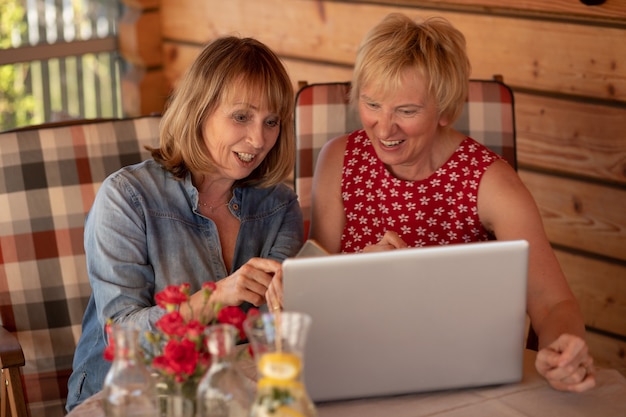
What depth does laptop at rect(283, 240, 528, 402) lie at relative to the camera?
1.39m

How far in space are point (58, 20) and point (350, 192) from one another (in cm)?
259

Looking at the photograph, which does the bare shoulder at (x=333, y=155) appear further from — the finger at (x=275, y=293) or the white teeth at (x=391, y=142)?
the finger at (x=275, y=293)

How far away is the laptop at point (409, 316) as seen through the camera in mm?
1393

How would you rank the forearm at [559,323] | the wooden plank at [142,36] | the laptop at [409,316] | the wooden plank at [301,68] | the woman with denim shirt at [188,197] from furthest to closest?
the wooden plank at [142,36], the wooden plank at [301,68], the woman with denim shirt at [188,197], the forearm at [559,323], the laptop at [409,316]

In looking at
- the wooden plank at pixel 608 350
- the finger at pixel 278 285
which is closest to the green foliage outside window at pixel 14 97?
the wooden plank at pixel 608 350

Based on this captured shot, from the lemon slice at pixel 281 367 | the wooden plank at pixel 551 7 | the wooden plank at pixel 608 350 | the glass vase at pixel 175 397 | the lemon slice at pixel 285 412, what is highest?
the wooden plank at pixel 551 7

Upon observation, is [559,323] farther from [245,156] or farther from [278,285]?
[245,156]

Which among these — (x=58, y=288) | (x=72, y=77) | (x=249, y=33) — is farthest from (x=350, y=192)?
(x=72, y=77)

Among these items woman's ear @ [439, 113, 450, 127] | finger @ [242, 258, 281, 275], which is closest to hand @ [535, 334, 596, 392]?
finger @ [242, 258, 281, 275]

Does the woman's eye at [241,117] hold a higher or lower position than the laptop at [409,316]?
higher

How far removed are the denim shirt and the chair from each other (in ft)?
1.69

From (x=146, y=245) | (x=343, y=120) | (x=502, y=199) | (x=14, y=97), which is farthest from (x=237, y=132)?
(x=14, y=97)

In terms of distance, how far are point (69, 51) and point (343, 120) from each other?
2087mm

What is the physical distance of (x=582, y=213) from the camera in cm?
278
